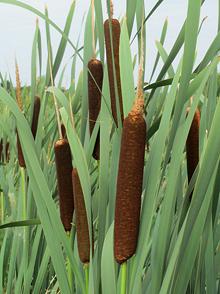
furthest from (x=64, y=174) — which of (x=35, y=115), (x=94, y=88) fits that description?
(x=35, y=115)

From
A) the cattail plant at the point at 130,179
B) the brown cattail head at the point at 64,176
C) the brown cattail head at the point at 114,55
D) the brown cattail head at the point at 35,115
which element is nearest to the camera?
the cattail plant at the point at 130,179

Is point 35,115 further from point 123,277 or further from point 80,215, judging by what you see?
point 123,277

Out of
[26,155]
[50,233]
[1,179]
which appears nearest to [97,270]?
[50,233]

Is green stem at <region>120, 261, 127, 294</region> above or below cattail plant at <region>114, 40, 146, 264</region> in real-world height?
below

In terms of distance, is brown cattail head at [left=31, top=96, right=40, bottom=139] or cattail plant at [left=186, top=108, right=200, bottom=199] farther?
brown cattail head at [left=31, top=96, right=40, bottom=139]

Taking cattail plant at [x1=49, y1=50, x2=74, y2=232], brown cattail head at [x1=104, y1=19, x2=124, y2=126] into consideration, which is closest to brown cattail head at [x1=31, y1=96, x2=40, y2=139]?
cattail plant at [x1=49, y1=50, x2=74, y2=232]

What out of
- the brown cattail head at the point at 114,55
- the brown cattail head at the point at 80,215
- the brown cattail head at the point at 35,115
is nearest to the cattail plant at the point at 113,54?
the brown cattail head at the point at 114,55

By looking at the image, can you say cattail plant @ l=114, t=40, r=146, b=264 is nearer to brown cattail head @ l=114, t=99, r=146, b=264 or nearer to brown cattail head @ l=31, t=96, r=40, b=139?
brown cattail head @ l=114, t=99, r=146, b=264

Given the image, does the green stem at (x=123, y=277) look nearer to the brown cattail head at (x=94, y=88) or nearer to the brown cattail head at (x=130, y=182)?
the brown cattail head at (x=130, y=182)
